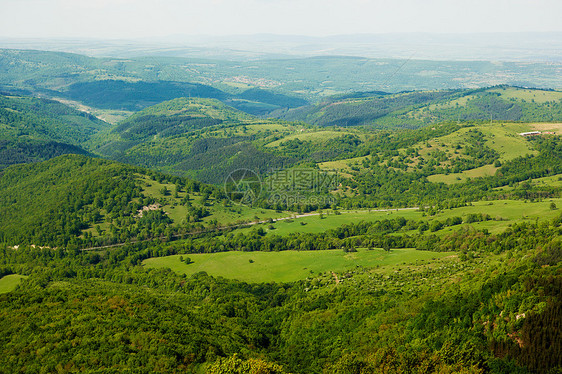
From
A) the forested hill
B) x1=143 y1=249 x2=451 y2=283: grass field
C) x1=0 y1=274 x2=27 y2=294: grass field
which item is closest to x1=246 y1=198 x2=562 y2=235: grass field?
the forested hill

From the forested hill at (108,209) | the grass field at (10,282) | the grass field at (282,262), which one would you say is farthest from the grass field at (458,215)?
the grass field at (10,282)

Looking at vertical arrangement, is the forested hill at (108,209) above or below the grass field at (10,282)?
above

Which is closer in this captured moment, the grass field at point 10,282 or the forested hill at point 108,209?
the grass field at point 10,282

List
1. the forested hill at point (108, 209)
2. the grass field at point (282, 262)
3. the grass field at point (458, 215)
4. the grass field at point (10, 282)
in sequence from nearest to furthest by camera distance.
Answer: the grass field at point (282, 262)
the grass field at point (10, 282)
the grass field at point (458, 215)
the forested hill at point (108, 209)

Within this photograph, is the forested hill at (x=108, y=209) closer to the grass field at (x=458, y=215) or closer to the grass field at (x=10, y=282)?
the grass field at (x=458, y=215)

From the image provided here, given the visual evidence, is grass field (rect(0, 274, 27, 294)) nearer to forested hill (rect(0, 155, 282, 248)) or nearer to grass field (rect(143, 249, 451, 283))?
forested hill (rect(0, 155, 282, 248))

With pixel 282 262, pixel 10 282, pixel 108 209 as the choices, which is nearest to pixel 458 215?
pixel 282 262

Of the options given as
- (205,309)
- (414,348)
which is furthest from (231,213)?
(414,348)
